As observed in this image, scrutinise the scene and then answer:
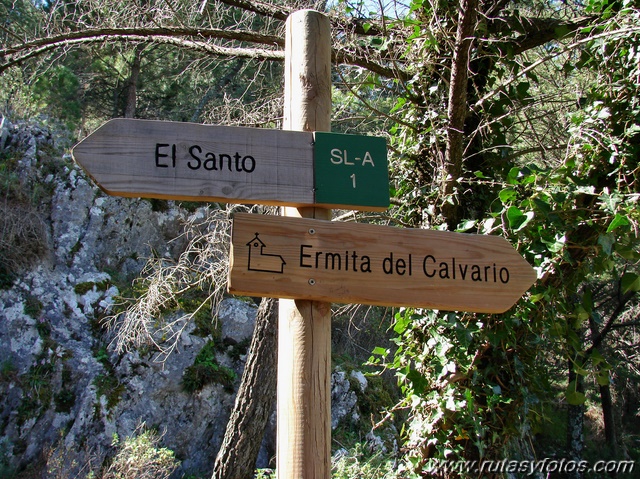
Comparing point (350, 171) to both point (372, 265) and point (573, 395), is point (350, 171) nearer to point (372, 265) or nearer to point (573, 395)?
point (372, 265)

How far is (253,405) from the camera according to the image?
5363mm

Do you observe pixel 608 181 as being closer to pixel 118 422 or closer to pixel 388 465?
pixel 388 465

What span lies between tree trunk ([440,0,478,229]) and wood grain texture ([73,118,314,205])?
1421mm

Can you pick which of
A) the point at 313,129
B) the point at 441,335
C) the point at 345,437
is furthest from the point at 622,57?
the point at 345,437

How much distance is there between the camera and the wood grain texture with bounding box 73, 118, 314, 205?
1.71 metres

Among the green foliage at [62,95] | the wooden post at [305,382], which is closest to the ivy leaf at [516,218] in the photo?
the wooden post at [305,382]

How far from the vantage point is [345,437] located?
791 centimetres

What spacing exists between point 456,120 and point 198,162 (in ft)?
5.93

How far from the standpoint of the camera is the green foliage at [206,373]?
8.55m

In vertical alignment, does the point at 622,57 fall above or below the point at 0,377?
above

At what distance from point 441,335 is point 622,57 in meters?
1.74

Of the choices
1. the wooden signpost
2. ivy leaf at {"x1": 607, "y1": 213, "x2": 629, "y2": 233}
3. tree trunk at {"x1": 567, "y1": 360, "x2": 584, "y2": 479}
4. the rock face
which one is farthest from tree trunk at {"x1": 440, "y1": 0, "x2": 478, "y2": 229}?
tree trunk at {"x1": 567, "y1": 360, "x2": 584, "y2": 479}

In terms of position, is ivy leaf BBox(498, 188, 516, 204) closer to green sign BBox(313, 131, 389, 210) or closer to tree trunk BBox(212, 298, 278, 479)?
green sign BBox(313, 131, 389, 210)

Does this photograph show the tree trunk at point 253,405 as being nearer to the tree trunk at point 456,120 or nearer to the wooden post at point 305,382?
the tree trunk at point 456,120
